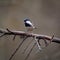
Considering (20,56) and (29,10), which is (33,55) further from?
(29,10)

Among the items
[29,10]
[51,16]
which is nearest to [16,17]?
[29,10]

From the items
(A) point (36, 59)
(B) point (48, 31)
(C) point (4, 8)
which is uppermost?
(C) point (4, 8)

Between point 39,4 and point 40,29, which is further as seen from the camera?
point 39,4

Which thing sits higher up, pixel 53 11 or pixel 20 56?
pixel 53 11

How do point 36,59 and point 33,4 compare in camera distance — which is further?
point 33,4

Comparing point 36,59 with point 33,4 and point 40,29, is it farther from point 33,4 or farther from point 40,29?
point 33,4

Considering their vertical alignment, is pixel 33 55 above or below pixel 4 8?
below
